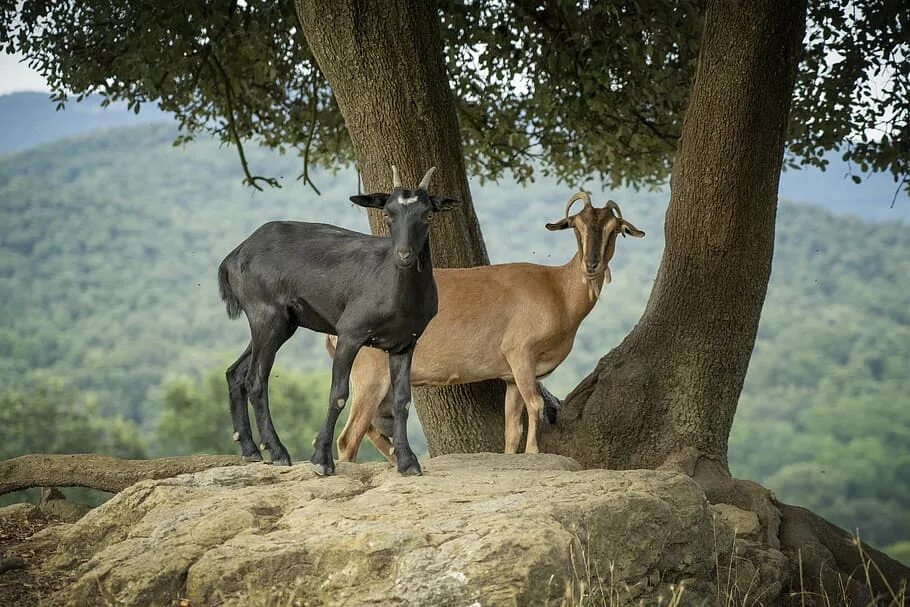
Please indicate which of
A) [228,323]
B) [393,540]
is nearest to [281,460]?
[393,540]

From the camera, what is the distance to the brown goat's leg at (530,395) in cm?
859

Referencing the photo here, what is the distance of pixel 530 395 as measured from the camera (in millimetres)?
8617

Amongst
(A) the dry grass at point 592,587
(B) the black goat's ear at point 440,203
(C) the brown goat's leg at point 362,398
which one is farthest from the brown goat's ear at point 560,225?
(A) the dry grass at point 592,587

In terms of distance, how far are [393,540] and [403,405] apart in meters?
1.25

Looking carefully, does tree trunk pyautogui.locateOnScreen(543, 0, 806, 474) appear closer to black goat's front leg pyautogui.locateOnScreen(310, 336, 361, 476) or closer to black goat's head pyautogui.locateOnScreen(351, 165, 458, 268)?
black goat's front leg pyautogui.locateOnScreen(310, 336, 361, 476)

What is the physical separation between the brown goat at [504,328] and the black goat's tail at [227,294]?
4.57 ft

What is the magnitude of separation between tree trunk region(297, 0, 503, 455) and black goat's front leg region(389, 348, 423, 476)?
9.27 feet

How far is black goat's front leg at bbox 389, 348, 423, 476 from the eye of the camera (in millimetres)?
6562

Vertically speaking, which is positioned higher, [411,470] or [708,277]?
[708,277]

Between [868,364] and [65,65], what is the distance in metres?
31.8

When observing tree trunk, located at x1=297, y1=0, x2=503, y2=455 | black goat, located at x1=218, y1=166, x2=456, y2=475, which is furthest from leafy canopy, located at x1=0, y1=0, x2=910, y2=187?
black goat, located at x1=218, y1=166, x2=456, y2=475

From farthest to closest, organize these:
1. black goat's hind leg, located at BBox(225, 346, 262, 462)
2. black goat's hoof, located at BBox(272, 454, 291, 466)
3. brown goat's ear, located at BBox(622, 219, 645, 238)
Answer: brown goat's ear, located at BBox(622, 219, 645, 238), black goat's hind leg, located at BBox(225, 346, 262, 462), black goat's hoof, located at BBox(272, 454, 291, 466)

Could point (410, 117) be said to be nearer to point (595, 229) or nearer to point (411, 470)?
point (595, 229)

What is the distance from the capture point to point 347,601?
5.29 m
